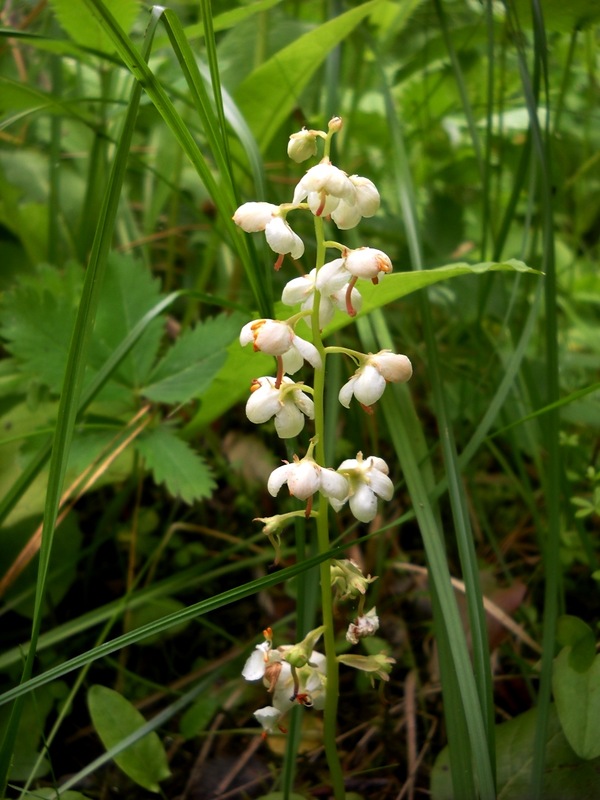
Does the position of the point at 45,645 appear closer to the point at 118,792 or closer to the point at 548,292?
the point at 118,792

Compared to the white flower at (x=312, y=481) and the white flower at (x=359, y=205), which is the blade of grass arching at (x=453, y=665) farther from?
the white flower at (x=359, y=205)

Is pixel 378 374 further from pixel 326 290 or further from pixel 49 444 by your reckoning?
pixel 49 444

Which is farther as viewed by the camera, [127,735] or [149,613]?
[149,613]

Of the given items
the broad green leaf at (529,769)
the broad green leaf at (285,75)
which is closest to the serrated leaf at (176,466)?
the broad green leaf at (529,769)

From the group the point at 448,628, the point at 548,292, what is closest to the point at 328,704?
the point at 448,628

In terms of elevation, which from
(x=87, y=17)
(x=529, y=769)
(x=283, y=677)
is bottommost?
(x=529, y=769)

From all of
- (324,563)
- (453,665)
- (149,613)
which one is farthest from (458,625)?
(149,613)
